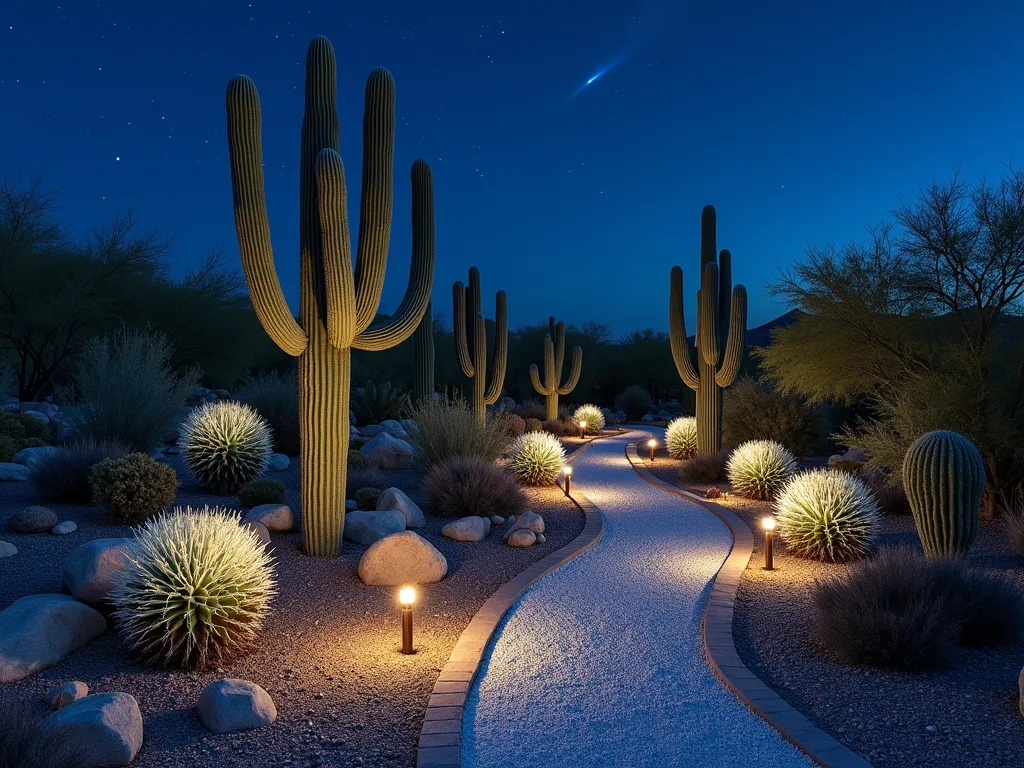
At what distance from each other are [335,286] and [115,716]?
4325 millimetres

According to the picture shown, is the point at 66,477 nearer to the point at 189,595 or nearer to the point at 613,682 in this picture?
the point at 189,595

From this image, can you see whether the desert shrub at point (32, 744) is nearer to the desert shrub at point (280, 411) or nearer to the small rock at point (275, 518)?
the small rock at point (275, 518)

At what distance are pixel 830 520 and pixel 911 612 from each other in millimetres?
3034

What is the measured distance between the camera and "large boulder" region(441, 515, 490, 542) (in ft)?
28.4

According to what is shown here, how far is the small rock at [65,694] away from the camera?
160 inches

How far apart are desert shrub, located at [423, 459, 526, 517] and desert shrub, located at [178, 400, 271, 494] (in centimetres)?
258

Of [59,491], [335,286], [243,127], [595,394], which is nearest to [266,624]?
[335,286]

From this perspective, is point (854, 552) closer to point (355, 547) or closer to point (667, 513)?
point (667, 513)

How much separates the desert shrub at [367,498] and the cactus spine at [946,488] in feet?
20.5

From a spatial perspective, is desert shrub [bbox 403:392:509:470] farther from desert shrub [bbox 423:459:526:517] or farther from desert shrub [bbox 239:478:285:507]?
desert shrub [bbox 239:478:285:507]

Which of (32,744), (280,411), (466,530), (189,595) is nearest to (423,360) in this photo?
(280,411)

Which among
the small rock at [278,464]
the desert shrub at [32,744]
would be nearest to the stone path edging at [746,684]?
the desert shrub at [32,744]

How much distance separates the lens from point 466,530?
28.5 ft

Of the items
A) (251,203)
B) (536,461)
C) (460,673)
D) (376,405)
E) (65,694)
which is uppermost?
(251,203)
